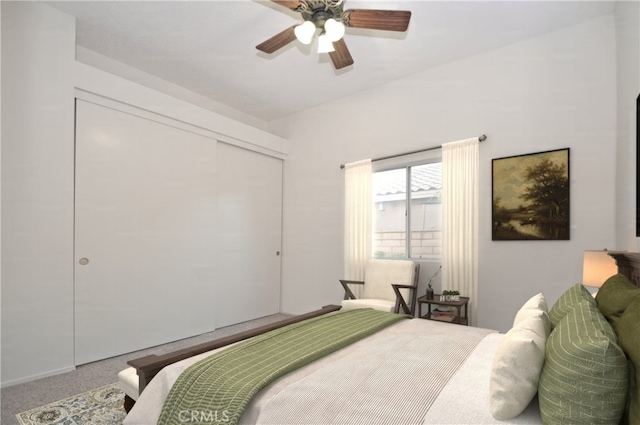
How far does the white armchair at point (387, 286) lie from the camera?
3486 mm

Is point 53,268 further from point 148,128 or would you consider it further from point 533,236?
point 533,236

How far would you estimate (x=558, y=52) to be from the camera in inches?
123

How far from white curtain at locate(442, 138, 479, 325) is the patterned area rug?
296 centimetres

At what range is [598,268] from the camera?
2.19 metres

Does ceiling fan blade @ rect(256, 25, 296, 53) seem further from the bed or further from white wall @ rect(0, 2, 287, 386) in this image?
the bed

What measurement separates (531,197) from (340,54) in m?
2.13

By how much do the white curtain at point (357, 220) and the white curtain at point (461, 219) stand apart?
3.04 feet

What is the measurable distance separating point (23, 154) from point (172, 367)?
2.28m

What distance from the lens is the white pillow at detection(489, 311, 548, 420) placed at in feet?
3.58

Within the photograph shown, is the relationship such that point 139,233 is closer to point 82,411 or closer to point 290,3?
point 82,411

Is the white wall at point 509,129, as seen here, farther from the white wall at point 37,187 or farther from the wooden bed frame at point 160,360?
the white wall at point 37,187

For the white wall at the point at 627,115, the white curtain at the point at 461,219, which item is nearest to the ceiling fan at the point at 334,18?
the white wall at the point at 627,115

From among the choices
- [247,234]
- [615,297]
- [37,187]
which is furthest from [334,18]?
[247,234]

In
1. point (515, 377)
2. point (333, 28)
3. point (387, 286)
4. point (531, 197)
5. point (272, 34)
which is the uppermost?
point (272, 34)
